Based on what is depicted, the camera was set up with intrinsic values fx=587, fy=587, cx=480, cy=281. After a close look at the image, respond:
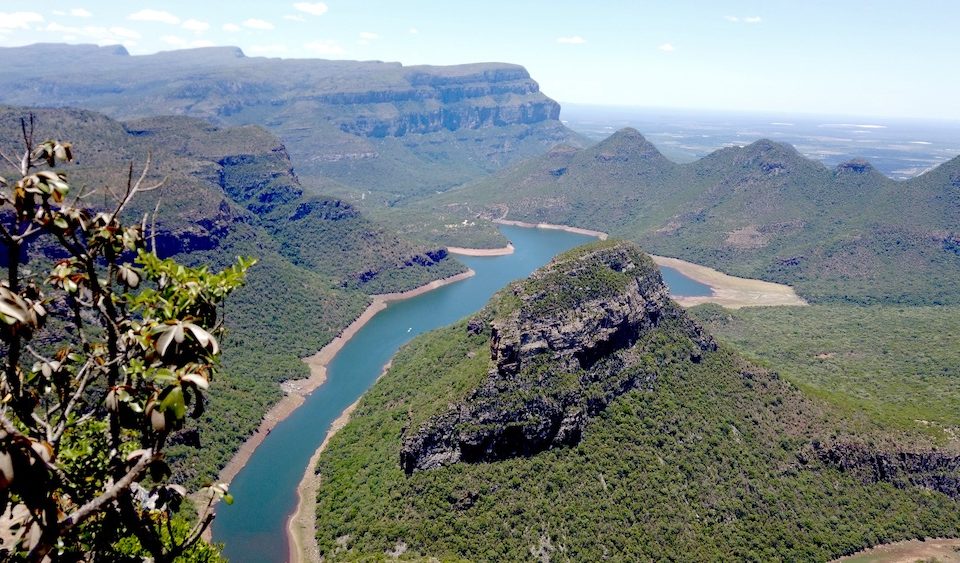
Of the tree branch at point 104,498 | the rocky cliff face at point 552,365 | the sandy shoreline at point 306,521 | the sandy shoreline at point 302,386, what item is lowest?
the sandy shoreline at point 306,521

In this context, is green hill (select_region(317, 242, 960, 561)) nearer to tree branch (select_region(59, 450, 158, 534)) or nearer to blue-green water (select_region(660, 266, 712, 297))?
tree branch (select_region(59, 450, 158, 534))

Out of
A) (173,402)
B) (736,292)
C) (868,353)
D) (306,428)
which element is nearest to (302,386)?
(306,428)

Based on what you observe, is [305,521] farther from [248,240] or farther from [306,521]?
[248,240]

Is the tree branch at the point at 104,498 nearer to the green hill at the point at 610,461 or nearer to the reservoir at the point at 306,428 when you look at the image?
the green hill at the point at 610,461

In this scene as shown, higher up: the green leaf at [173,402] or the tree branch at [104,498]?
the green leaf at [173,402]

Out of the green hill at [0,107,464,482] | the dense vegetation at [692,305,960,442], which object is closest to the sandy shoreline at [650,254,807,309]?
the dense vegetation at [692,305,960,442]

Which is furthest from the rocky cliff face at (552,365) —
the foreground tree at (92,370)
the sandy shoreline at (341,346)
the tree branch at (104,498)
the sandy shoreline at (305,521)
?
the tree branch at (104,498)
